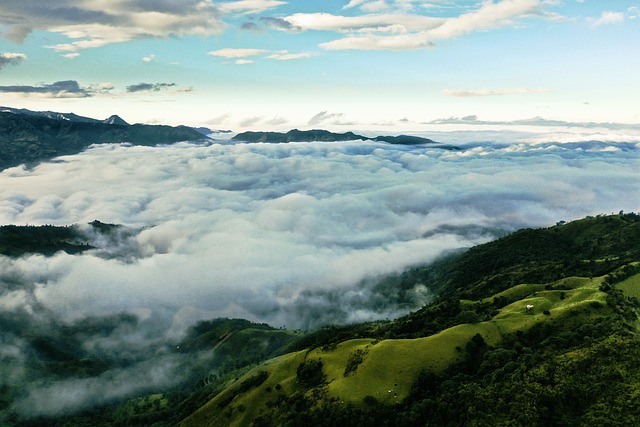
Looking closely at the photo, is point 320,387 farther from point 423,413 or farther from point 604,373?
point 604,373

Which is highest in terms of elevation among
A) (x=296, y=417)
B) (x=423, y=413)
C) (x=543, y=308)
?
(x=543, y=308)

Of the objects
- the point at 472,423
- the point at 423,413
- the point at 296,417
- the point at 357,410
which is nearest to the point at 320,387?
the point at 296,417

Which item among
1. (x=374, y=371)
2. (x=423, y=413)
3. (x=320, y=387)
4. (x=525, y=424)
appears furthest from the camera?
(x=320, y=387)

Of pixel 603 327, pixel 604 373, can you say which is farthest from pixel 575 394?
pixel 603 327

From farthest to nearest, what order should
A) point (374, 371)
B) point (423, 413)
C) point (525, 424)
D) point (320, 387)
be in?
1. point (320, 387)
2. point (374, 371)
3. point (423, 413)
4. point (525, 424)

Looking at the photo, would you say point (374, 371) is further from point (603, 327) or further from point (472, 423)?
point (603, 327)

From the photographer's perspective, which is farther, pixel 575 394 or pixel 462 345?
pixel 462 345

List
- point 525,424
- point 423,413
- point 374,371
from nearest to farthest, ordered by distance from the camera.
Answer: point 525,424 < point 423,413 < point 374,371

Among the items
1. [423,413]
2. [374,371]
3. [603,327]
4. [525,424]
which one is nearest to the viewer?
[525,424]

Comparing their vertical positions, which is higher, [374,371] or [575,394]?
[575,394]
